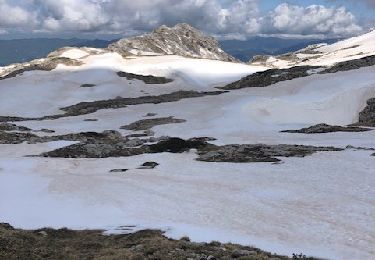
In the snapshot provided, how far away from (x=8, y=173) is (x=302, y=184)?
72.6 ft

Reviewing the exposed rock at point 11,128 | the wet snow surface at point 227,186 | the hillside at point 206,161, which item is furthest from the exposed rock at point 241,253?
the exposed rock at point 11,128

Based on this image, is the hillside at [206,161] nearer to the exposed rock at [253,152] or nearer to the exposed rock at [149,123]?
the exposed rock at [253,152]

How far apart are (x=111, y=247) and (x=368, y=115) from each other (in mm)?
57967

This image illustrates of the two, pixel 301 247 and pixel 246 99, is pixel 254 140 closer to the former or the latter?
pixel 246 99

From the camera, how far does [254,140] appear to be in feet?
177

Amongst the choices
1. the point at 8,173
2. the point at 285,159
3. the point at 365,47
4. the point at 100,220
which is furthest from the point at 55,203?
the point at 365,47

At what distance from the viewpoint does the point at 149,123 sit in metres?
71.4

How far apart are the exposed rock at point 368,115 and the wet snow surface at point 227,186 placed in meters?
1.09

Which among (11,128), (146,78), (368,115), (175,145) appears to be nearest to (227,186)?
(175,145)

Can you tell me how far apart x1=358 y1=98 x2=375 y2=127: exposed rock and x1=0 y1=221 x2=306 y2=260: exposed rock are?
167 ft

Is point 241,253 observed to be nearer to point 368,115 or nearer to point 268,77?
point 368,115

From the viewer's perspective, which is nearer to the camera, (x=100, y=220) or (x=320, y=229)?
(x=320, y=229)

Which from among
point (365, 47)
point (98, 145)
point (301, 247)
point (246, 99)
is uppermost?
point (365, 47)

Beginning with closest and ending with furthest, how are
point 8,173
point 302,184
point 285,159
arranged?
point 302,184
point 8,173
point 285,159
